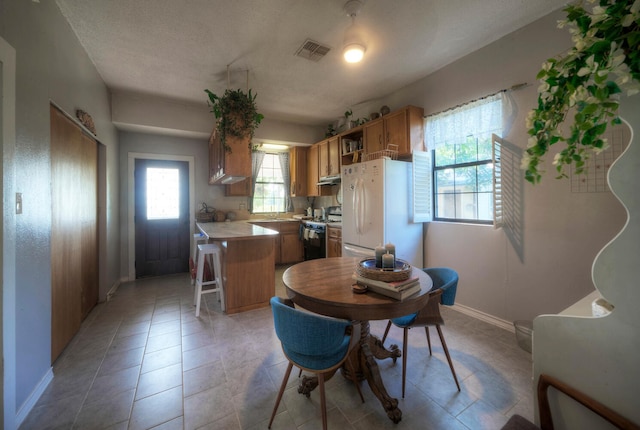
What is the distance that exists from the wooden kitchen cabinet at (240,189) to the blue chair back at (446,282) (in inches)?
161

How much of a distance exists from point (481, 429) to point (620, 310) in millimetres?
1118

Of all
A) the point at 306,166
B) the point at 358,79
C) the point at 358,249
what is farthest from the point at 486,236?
the point at 306,166

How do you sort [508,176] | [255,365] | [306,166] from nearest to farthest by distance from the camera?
[255,365] < [508,176] < [306,166]

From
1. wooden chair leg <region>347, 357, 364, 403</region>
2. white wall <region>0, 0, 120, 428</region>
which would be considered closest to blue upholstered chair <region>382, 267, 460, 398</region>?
wooden chair leg <region>347, 357, 364, 403</region>

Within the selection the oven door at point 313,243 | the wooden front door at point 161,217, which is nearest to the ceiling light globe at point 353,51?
the oven door at point 313,243

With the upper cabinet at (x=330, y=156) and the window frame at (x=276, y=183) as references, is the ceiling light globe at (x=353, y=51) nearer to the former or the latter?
the upper cabinet at (x=330, y=156)

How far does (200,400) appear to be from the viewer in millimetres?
1652

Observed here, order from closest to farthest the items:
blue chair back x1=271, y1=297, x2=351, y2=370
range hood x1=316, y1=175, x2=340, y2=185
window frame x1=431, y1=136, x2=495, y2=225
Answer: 1. blue chair back x1=271, y1=297, x2=351, y2=370
2. window frame x1=431, y1=136, x2=495, y2=225
3. range hood x1=316, y1=175, x2=340, y2=185

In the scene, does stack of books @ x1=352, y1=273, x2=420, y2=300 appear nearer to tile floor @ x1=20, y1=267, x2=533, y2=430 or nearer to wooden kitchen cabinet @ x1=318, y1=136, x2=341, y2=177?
tile floor @ x1=20, y1=267, x2=533, y2=430

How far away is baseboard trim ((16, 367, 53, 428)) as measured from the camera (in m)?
1.46

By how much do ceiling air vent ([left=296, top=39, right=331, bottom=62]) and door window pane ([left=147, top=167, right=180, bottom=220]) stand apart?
129 inches

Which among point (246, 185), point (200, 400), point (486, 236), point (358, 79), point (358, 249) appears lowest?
point (200, 400)

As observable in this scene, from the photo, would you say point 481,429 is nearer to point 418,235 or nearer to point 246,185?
point 418,235

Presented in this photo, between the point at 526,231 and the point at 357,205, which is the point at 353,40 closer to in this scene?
the point at 357,205
